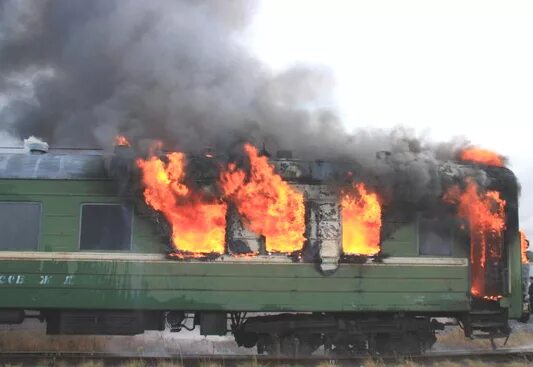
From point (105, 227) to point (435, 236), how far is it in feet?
18.7

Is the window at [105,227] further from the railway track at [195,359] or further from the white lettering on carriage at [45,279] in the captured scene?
the railway track at [195,359]

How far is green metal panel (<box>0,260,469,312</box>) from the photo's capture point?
8875mm

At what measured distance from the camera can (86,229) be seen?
29.6ft

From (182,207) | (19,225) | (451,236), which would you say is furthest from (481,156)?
(19,225)

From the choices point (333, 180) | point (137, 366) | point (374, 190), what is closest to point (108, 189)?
point (137, 366)

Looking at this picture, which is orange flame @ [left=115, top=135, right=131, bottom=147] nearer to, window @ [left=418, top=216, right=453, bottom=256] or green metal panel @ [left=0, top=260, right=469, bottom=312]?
green metal panel @ [left=0, top=260, right=469, bottom=312]

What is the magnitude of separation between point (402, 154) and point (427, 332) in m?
3.28

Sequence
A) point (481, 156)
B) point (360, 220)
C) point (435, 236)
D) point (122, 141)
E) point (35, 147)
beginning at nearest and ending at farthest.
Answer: point (360, 220)
point (122, 141)
point (435, 236)
point (35, 147)
point (481, 156)

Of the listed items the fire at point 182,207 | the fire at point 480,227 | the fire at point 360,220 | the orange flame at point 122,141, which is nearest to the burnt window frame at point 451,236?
the fire at point 480,227

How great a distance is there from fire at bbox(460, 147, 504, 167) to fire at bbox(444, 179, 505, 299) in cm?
86

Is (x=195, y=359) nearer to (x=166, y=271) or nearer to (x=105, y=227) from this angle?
(x=166, y=271)

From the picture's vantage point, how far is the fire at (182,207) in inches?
350

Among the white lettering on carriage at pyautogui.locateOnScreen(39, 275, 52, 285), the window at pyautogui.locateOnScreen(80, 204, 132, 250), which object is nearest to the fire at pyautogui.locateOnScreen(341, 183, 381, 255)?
the window at pyautogui.locateOnScreen(80, 204, 132, 250)

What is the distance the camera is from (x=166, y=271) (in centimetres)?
892
